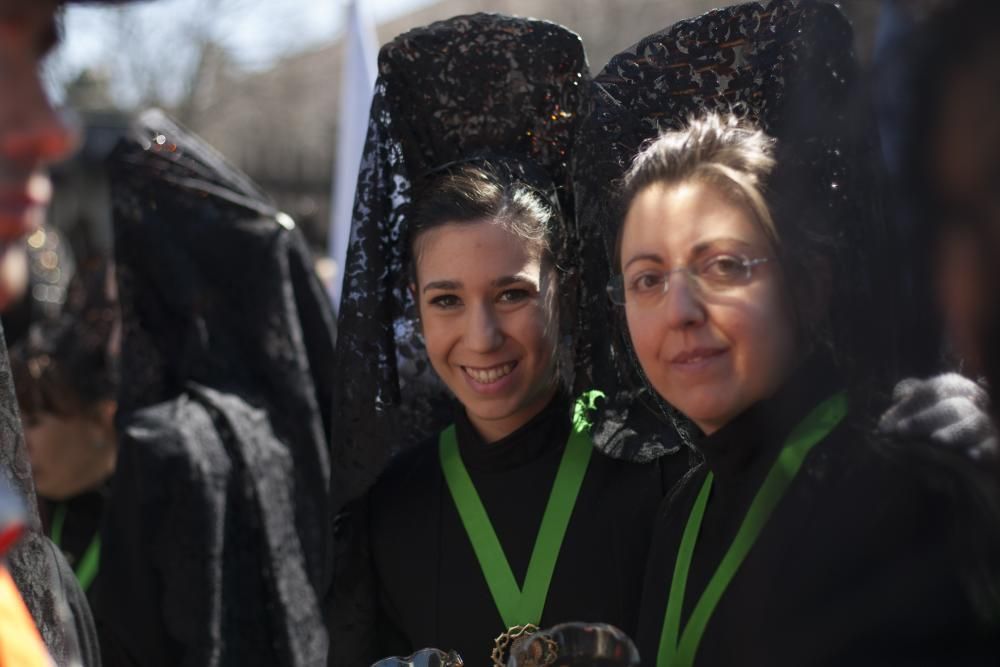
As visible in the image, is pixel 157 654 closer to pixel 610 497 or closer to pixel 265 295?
pixel 265 295

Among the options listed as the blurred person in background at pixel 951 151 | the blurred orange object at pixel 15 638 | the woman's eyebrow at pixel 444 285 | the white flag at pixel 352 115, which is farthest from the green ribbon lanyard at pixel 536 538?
the white flag at pixel 352 115

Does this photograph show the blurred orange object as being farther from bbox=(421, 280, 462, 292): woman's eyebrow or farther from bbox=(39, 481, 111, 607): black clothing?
bbox=(39, 481, 111, 607): black clothing

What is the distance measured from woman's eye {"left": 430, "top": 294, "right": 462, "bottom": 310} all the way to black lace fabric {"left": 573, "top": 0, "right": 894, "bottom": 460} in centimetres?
31

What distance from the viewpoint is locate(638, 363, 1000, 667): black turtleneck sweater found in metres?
1.41

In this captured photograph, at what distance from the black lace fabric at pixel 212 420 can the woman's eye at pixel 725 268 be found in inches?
86.7

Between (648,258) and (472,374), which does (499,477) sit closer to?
(472,374)

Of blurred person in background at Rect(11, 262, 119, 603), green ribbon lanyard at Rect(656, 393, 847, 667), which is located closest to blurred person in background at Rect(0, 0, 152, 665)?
green ribbon lanyard at Rect(656, 393, 847, 667)

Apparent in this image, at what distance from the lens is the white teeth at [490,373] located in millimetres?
2850

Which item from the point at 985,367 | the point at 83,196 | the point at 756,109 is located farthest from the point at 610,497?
the point at 83,196

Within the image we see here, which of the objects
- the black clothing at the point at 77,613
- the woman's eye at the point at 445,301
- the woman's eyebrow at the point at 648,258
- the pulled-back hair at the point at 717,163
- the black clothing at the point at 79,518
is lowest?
the black clothing at the point at 77,613

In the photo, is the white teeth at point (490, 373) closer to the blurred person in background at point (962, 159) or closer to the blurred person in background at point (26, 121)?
the blurred person in background at point (26, 121)

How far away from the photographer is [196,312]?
13.9 feet

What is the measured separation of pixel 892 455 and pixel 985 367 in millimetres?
487

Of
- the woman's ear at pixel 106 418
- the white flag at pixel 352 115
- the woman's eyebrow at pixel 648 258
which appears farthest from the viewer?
the white flag at pixel 352 115
